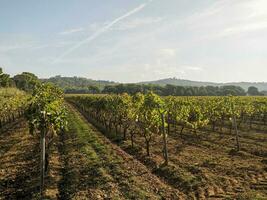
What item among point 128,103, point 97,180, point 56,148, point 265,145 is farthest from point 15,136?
point 265,145

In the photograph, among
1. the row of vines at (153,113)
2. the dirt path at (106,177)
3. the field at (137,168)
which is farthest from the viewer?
the row of vines at (153,113)

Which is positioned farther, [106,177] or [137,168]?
[137,168]

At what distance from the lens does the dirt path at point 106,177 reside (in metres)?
16.1

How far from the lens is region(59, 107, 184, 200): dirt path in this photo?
16095 mm

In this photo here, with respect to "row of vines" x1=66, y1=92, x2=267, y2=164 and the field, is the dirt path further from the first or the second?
"row of vines" x1=66, y1=92, x2=267, y2=164

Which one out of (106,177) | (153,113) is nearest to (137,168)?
(106,177)

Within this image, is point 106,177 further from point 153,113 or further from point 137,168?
point 153,113

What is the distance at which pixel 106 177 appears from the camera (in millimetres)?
18906

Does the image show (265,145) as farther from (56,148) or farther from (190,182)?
(56,148)

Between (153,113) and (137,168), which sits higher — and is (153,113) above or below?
above

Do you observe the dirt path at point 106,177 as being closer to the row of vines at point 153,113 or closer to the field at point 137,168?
the field at point 137,168

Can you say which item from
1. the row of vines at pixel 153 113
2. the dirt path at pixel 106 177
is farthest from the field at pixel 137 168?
the row of vines at pixel 153 113

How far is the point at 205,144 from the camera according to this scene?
99.0 feet

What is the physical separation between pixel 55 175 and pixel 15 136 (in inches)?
784
